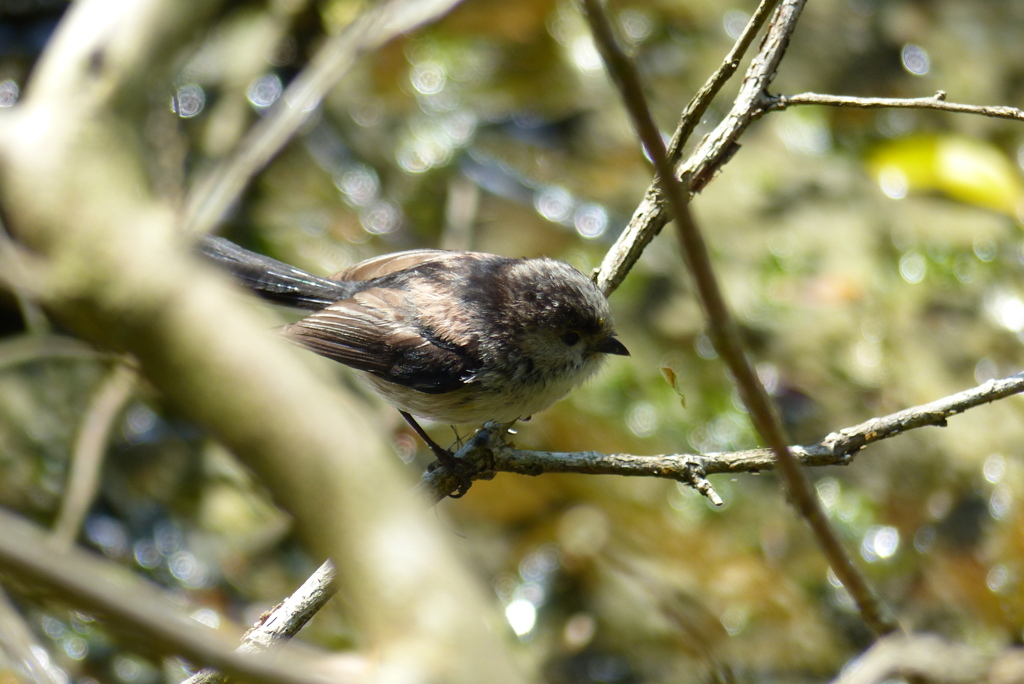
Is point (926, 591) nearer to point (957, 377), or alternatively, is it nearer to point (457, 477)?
point (957, 377)

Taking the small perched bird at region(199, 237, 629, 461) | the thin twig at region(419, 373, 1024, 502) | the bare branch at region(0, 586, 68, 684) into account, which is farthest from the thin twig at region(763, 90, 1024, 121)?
the bare branch at region(0, 586, 68, 684)

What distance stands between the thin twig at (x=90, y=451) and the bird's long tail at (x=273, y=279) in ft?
3.02

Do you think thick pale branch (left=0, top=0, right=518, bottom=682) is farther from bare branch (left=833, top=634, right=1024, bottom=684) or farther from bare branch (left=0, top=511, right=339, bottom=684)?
bare branch (left=833, top=634, right=1024, bottom=684)

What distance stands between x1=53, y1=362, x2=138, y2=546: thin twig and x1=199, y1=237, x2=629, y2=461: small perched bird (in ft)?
3.44

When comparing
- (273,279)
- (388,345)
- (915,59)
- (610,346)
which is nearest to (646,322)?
(610,346)

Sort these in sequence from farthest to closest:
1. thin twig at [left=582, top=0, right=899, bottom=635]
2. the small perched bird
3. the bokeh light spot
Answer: the bokeh light spot < the small perched bird < thin twig at [left=582, top=0, right=899, bottom=635]

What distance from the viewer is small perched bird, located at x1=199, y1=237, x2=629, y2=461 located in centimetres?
326

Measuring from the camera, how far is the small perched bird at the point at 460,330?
3.26m

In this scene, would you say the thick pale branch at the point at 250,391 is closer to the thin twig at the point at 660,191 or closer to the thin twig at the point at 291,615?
the thin twig at the point at 291,615

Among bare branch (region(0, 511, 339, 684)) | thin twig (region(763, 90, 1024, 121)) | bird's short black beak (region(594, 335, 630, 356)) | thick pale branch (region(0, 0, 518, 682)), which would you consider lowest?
bare branch (region(0, 511, 339, 684))

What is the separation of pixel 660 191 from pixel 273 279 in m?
1.60

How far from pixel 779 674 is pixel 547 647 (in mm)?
1143

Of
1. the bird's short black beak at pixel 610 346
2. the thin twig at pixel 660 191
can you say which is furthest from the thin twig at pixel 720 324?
the bird's short black beak at pixel 610 346

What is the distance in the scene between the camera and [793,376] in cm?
524
